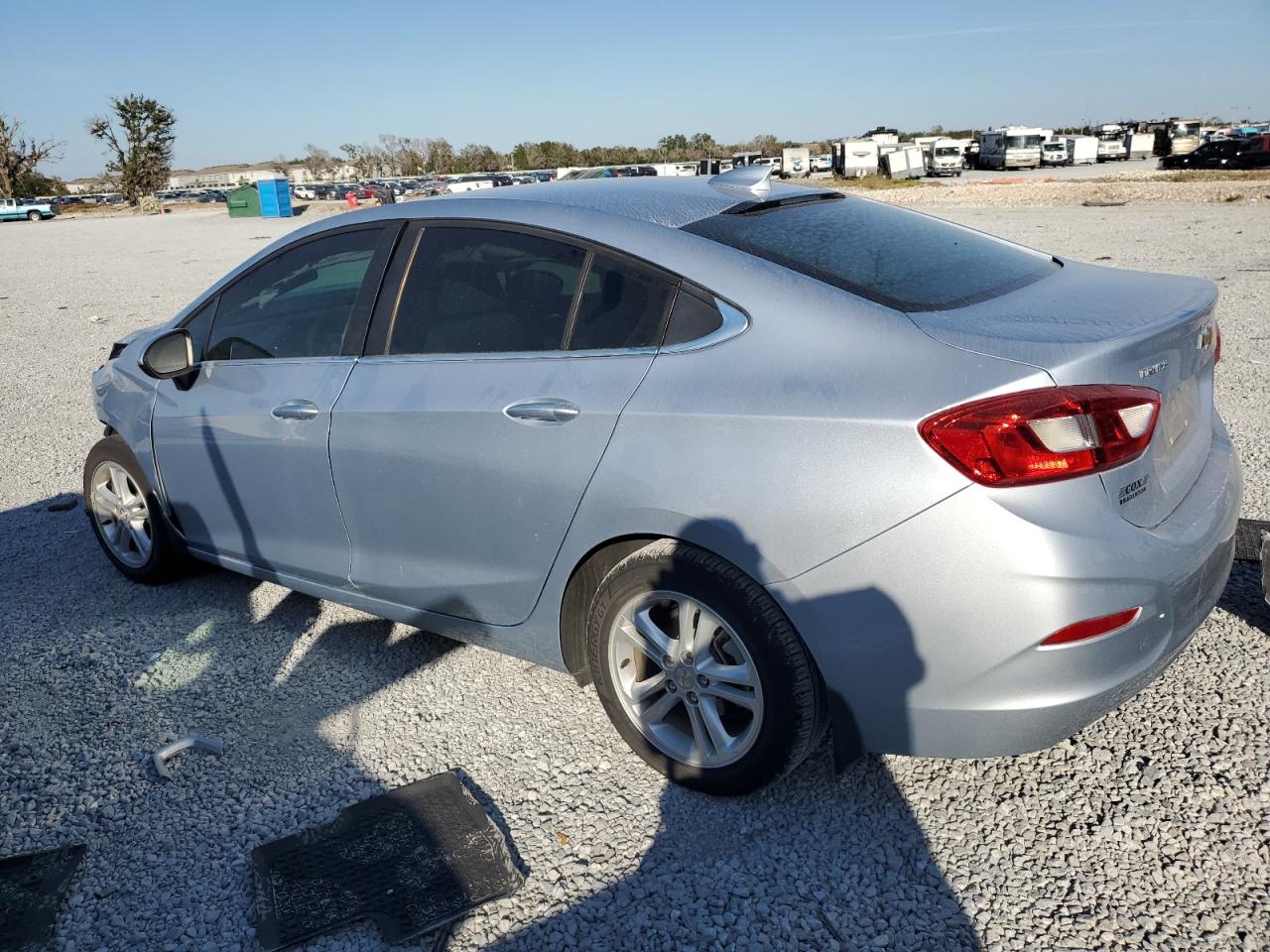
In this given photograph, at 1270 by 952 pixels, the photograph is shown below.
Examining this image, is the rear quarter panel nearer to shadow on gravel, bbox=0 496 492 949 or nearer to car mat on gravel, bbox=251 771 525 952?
car mat on gravel, bbox=251 771 525 952

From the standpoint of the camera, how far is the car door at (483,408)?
2.80m

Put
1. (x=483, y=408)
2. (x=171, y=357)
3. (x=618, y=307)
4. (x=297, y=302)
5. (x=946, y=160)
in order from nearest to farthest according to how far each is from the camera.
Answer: (x=618, y=307)
(x=483, y=408)
(x=297, y=302)
(x=171, y=357)
(x=946, y=160)

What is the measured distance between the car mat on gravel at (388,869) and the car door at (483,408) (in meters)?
0.64

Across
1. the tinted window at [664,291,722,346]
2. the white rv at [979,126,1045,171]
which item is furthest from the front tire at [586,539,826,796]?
the white rv at [979,126,1045,171]

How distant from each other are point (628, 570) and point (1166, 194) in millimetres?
29087

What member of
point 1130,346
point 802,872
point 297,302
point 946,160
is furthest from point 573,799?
point 946,160

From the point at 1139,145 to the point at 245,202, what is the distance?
54.8 metres

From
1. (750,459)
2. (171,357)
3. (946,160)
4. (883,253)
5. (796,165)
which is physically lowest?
(750,459)

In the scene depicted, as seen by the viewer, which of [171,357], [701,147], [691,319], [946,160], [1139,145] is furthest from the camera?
[701,147]

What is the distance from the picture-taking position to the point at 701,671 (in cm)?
270

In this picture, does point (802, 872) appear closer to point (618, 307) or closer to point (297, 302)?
point (618, 307)

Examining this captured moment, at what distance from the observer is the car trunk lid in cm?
229

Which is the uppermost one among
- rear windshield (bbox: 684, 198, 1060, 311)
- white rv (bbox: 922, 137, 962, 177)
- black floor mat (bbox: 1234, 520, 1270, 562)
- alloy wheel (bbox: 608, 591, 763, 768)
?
white rv (bbox: 922, 137, 962, 177)

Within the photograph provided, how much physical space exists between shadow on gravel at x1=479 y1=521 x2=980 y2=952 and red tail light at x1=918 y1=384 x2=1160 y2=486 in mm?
392
